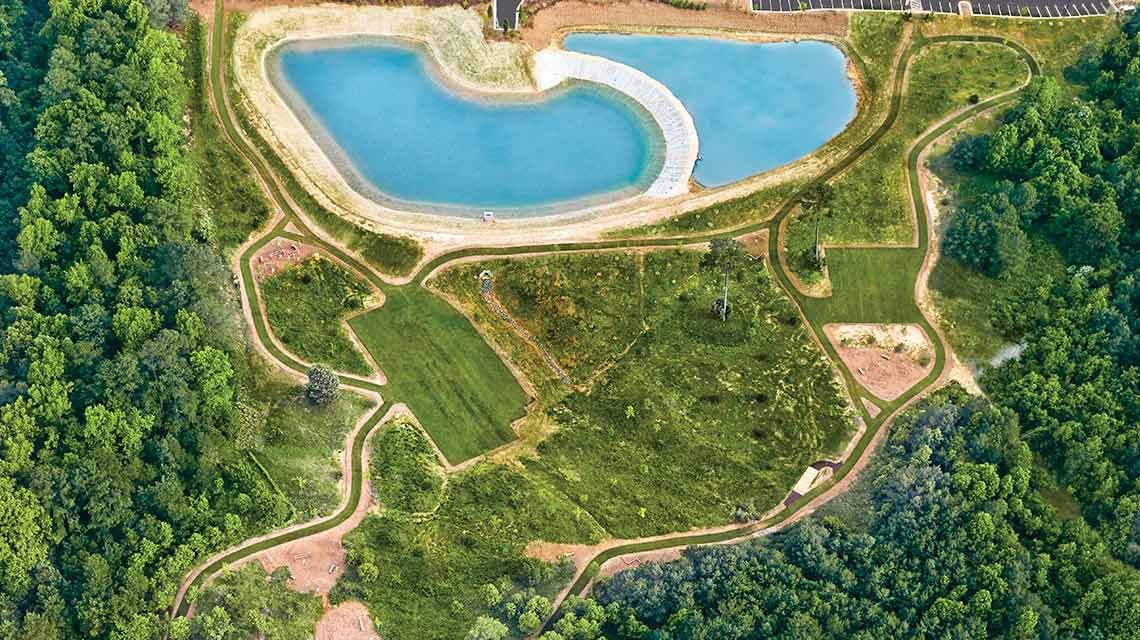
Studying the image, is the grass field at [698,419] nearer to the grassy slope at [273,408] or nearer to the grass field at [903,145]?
the grass field at [903,145]

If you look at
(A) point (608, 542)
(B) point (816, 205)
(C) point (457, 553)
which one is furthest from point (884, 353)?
(C) point (457, 553)

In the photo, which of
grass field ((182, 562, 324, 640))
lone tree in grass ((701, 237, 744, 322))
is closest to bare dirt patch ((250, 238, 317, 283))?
grass field ((182, 562, 324, 640))

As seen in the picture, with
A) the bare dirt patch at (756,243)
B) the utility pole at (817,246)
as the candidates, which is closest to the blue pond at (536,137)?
the bare dirt patch at (756,243)

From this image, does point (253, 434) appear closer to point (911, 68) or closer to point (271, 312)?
point (271, 312)

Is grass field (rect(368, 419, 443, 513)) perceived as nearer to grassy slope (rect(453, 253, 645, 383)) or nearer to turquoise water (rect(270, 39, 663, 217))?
grassy slope (rect(453, 253, 645, 383))

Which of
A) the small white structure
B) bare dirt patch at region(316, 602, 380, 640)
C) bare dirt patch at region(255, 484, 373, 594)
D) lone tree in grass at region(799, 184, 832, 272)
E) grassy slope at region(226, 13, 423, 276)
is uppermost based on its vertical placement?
lone tree in grass at region(799, 184, 832, 272)

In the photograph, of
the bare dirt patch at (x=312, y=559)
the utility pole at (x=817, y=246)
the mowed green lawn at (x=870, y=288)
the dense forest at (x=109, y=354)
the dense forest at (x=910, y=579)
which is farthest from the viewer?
the utility pole at (x=817, y=246)

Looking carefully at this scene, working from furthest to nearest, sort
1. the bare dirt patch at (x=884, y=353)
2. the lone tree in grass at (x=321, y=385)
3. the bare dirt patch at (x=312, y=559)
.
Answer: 1. the bare dirt patch at (x=884, y=353)
2. the lone tree in grass at (x=321, y=385)
3. the bare dirt patch at (x=312, y=559)
